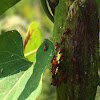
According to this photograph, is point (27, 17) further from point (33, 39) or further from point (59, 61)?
point (59, 61)

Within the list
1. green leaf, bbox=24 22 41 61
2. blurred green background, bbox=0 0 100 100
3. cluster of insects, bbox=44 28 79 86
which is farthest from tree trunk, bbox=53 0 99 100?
blurred green background, bbox=0 0 100 100

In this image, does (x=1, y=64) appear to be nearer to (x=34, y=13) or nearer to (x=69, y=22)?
(x=69, y=22)

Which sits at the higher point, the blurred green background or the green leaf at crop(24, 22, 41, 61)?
the blurred green background

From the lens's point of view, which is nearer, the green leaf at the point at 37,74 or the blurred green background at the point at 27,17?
the green leaf at the point at 37,74

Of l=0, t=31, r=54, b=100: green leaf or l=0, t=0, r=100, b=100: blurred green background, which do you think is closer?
l=0, t=31, r=54, b=100: green leaf

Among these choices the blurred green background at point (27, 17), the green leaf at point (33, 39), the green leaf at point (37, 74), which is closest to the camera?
the green leaf at point (37, 74)

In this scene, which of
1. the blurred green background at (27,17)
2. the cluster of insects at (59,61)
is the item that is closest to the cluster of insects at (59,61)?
the cluster of insects at (59,61)

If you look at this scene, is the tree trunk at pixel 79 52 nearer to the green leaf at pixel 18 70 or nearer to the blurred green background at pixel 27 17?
the green leaf at pixel 18 70

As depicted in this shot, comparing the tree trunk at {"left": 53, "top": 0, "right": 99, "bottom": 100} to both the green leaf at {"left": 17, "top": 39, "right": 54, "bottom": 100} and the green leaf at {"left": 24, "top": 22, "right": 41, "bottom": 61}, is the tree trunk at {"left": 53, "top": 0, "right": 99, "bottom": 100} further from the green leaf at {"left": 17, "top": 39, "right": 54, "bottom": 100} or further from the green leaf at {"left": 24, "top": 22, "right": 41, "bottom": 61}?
the green leaf at {"left": 24, "top": 22, "right": 41, "bottom": 61}
